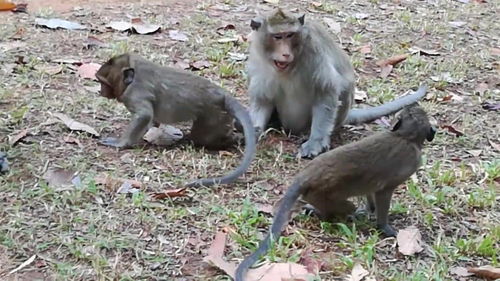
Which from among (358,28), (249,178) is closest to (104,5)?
(358,28)

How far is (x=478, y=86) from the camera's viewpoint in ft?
22.0

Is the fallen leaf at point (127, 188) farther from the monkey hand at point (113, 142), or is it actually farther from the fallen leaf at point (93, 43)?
the fallen leaf at point (93, 43)

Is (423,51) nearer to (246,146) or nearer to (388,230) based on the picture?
(246,146)

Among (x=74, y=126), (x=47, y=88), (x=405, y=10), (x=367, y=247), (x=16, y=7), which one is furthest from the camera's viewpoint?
(x=405, y=10)

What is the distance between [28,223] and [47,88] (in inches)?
79.2

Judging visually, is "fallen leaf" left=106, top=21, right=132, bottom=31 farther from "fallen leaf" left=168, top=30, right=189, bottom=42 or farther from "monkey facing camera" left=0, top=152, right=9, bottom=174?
"monkey facing camera" left=0, top=152, right=9, bottom=174

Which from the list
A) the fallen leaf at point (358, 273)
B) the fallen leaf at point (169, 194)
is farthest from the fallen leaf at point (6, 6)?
the fallen leaf at point (358, 273)

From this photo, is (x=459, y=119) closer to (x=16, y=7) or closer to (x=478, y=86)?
(x=478, y=86)

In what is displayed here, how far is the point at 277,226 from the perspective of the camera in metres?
4.00

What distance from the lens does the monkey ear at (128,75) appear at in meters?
5.11

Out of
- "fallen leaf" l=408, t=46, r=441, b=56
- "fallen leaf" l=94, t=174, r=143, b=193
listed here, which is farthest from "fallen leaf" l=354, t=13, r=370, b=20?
"fallen leaf" l=94, t=174, r=143, b=193

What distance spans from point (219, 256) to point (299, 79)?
188 centimetres

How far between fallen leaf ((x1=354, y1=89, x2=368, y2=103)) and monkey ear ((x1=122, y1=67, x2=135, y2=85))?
1.90m

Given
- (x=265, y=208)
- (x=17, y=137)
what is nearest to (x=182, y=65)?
(x=17, y=137)
